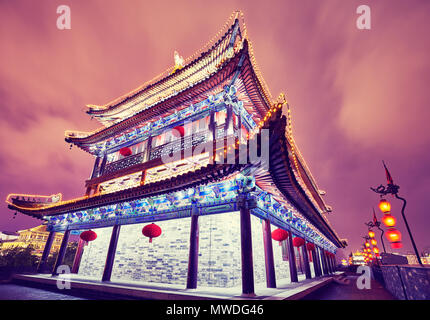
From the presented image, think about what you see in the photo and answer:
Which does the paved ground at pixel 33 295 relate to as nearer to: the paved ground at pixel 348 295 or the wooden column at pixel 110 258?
the wooden column at pixel 110 258

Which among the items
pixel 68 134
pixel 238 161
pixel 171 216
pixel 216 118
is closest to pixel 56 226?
pixel 68 134

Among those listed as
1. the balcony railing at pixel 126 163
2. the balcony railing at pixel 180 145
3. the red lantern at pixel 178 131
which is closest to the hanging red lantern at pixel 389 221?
the balcony railing at pixel 180 145

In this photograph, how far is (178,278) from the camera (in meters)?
8.30

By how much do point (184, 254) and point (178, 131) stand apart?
6.14 meters

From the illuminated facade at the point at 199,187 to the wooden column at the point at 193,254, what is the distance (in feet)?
0.12

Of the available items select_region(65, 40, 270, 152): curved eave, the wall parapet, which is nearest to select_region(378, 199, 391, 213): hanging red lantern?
the wall parapet

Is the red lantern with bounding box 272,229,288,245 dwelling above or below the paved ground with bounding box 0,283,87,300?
above

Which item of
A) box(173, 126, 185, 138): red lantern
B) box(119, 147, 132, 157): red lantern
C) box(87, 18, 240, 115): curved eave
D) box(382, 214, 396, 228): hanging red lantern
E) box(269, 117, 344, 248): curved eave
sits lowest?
box(382, 214, 396, 228): hanging red lantern

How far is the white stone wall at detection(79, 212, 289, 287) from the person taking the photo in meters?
7.78

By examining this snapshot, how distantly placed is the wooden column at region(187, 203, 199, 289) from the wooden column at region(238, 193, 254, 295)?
177 centimetres

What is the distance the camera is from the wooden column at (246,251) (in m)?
5.70

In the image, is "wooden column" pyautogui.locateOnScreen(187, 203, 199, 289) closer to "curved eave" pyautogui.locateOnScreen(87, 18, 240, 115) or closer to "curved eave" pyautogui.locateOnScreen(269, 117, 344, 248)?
"curved eave" pyautogui.locateOnScreen(269, 117, 344, 248)

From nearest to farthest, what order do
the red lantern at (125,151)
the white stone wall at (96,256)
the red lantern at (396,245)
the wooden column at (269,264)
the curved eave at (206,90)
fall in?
1. the wooden column at (269,264)
2. the curved eave at (206,90)
3. the red lantern at (396,245)
4. the white stone wall at (96,256)
5. the red lantern at (125,151)
